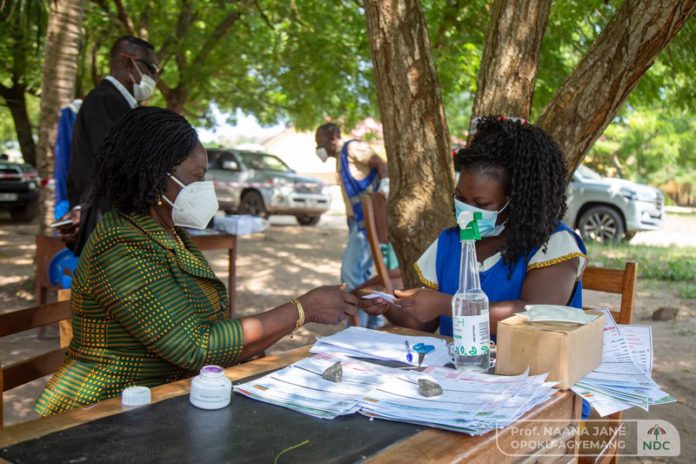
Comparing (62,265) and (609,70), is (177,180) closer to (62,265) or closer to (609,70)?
(609,70)

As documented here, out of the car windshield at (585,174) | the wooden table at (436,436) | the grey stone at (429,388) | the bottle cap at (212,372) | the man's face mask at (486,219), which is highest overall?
the car windshield at (585,174)

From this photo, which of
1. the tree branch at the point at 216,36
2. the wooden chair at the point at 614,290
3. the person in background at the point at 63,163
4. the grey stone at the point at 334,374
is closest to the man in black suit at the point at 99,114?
the person in background at the point at 63,163

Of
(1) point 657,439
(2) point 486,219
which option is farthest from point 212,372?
(1) point 657,439

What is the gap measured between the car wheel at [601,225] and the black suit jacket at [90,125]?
33.2ft

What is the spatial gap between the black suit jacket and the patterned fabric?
6.46ft

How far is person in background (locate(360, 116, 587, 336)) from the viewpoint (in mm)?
2430

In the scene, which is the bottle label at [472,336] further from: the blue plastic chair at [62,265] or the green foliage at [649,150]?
the green foliage at [649,150]

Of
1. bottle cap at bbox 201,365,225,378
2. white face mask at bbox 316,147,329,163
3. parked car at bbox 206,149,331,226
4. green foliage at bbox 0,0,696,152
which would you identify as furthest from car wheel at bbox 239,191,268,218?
bottle cap at bbox 201,365,225,378

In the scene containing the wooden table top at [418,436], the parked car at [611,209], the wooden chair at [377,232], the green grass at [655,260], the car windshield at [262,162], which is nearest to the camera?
the wooden table top at [418,436]

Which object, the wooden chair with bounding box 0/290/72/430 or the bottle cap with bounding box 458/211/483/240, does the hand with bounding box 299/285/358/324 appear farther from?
the wooden chair with bounding box 0/290/72/430

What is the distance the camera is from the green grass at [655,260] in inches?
363

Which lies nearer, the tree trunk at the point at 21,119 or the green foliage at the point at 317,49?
the green foliage at the point at 317,49

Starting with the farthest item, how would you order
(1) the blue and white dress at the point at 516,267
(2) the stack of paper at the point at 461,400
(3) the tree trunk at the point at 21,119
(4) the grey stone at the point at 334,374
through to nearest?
(3) the tree trunk at the point at 21,119 → (1) the blue and white dress at the point at 516,267 → (4) the grey stone at the point at 334,374 → (2) the stack of paper at the point at 461,400

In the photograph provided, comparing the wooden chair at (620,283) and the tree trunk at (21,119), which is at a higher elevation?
the tree trunk at (21,119)
